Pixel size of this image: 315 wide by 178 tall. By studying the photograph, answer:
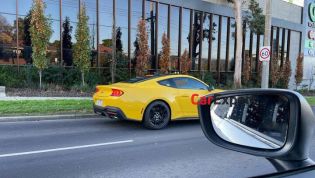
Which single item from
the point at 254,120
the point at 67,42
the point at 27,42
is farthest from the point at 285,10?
the point at 254,120

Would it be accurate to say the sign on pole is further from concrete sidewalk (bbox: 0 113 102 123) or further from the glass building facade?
the glass building facade

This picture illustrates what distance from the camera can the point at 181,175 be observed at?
16.4ft

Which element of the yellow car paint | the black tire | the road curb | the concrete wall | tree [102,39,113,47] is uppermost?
the concrete wall

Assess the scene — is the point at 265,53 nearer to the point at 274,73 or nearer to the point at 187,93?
the point at 187,93

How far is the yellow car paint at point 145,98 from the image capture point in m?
8.56

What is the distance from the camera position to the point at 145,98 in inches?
343

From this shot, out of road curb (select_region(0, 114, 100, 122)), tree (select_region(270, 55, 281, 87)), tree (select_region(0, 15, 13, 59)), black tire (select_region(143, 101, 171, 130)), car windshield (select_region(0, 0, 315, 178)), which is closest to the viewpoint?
car windshield (select_region(0, 0, 315, 178))

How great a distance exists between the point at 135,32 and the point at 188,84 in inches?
414

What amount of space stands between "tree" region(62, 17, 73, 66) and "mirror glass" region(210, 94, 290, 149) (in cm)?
1580

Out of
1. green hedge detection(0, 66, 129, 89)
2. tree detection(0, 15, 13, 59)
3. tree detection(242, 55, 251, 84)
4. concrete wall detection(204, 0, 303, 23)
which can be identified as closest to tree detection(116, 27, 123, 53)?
green hedge detection(0, 66, 129, 89)

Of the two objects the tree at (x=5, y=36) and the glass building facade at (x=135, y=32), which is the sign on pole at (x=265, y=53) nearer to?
the glass building facade at (x=135, y=32)

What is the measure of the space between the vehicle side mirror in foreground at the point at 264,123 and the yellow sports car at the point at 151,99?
20.8ft

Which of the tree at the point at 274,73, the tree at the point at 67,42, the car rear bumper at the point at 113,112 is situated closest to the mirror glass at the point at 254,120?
the car rear bumper at the point at 113,112

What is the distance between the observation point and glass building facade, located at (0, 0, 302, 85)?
15922 mm
